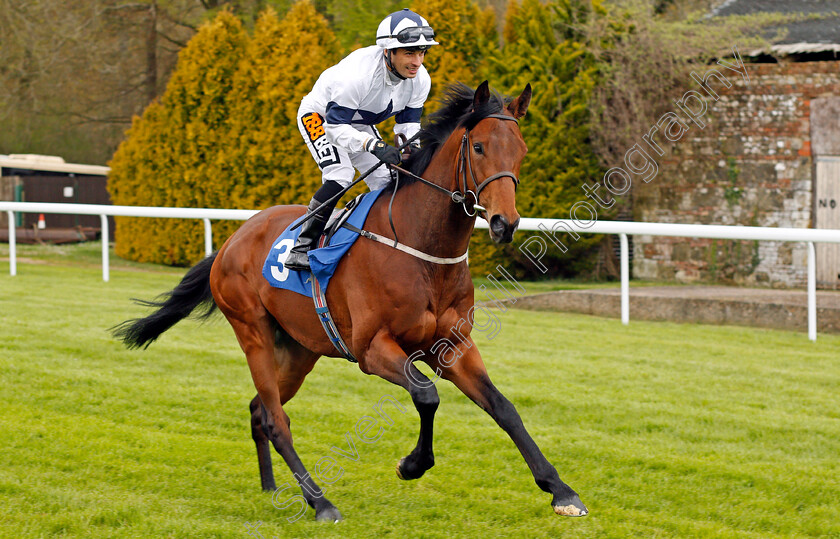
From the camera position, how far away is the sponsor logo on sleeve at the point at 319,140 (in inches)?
159

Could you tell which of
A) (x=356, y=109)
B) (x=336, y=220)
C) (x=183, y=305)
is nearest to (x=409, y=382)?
(x=336, y=220)

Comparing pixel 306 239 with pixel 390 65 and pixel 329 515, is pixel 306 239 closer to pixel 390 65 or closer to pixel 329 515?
pixel 390 65

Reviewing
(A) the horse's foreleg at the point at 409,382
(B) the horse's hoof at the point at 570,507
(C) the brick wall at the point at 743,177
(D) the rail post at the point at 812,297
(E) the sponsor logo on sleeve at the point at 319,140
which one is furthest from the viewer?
(C) the brick wall at the point at 743,177

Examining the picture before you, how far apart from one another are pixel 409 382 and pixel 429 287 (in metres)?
0.39

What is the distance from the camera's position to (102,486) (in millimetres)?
3971

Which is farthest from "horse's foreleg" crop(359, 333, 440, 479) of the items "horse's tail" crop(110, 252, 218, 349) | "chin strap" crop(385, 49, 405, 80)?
"horse's tail" crop(110, 252, 218, 349)

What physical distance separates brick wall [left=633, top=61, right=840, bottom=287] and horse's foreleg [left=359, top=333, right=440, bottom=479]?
9114 millimetres

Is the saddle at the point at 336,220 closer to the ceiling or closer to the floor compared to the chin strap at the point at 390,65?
closer to the floor

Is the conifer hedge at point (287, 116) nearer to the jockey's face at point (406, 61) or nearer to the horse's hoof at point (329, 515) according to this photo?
the jockey's face at point (406, 61)

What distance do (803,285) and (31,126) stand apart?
1747 cm

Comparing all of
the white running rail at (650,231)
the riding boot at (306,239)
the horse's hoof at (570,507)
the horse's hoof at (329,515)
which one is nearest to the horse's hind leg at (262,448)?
the horse's hoof at (329,515)

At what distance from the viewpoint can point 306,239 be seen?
3.98 metres

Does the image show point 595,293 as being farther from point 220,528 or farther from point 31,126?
point 31,126

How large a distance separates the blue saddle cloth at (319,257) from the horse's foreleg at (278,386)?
0.32 m
